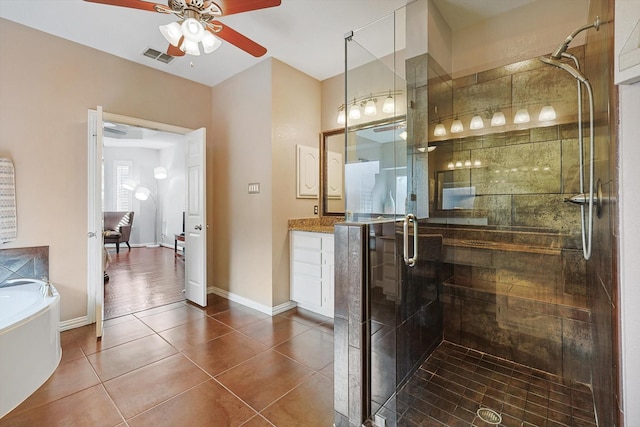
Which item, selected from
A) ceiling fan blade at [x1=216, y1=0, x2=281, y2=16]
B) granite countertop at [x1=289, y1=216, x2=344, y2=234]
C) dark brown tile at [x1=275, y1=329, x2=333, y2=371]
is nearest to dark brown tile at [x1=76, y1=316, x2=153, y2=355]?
dark brown tile at [x1=275, y1=329, x2=333, y2=371]

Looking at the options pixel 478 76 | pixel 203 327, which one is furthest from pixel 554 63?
pixel 203 327

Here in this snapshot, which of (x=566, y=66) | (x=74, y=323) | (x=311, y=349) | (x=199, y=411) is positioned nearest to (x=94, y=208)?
(x=74, y=323)

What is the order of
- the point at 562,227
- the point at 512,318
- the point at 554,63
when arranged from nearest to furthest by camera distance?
the point at 554,63 → the point at 562,227 → the point at 512,318

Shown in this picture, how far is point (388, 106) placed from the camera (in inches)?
90.5

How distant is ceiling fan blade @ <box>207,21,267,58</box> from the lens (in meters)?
2.02

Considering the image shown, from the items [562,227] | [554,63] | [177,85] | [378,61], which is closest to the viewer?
[554,63]

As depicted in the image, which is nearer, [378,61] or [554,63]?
[554,63]

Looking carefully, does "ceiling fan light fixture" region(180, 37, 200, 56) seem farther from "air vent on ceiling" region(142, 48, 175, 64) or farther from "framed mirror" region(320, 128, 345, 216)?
"framed mirror" region(320, 128, 345, 216)

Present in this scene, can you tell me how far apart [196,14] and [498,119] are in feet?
7.94

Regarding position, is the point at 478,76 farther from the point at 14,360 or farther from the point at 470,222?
the point at 14,360

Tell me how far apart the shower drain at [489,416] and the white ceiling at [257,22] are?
9.65 ft

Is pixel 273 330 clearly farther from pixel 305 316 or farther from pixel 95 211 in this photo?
pixel 95 211

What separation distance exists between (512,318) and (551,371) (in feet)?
1.29

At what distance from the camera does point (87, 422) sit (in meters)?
1.60
